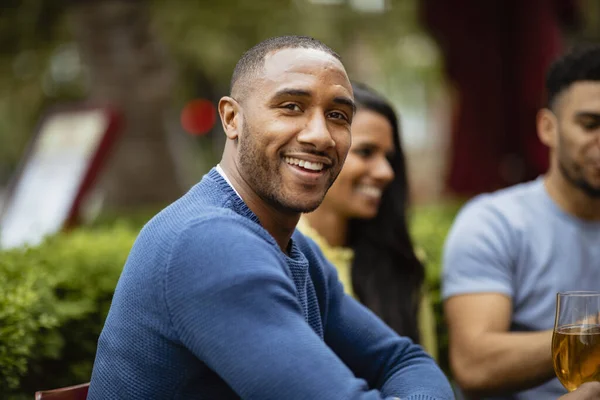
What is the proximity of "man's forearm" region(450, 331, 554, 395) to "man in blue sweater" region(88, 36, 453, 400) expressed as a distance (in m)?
0.65

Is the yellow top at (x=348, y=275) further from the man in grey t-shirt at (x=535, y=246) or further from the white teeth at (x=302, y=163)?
the white teeth at (x=302, y=163)

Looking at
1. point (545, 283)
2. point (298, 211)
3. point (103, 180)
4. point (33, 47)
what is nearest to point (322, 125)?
point (298, 211)

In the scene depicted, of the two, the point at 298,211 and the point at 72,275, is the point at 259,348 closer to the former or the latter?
the point at 298,211

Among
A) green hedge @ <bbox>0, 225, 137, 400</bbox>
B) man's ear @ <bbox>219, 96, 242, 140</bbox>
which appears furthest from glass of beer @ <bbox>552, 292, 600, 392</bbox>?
green hedge @ <bbox>0, 225, 137, 400</bbox>

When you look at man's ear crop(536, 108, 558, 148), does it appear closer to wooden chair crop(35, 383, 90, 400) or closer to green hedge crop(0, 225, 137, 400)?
green hedge crop(0, 225, 137, 400)

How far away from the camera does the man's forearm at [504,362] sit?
3.00 meters

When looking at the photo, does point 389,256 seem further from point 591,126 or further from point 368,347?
point 368,347

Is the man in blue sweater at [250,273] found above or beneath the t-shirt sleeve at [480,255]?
above

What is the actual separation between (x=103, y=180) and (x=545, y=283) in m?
9.28

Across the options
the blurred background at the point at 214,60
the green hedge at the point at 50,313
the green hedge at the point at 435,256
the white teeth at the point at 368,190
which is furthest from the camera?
the blurred background at the point at 214,60

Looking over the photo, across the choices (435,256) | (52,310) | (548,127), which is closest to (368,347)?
(52,310)

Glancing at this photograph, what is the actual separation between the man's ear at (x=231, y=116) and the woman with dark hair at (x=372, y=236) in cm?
150

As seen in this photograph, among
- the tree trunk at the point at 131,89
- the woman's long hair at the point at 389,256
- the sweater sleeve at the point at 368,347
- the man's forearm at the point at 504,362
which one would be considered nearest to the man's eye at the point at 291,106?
the sweater sleeve at the point at 368,347

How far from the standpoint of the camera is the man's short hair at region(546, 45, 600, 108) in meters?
3.53
